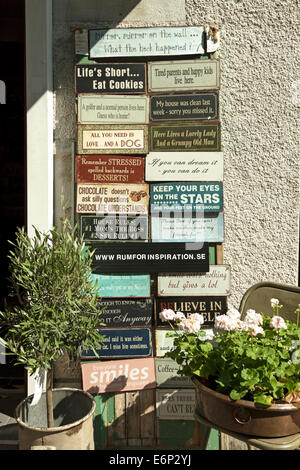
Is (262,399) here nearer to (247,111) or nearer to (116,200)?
(116,200)

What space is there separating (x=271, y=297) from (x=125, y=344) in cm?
103

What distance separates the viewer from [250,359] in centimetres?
182

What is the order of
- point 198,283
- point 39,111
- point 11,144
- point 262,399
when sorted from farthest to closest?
1. point 11,144
2. point 198,283
3. point 39,111
4. point 262,399

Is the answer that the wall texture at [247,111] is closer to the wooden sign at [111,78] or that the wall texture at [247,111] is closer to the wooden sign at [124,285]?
the wooden sign at [111,78]

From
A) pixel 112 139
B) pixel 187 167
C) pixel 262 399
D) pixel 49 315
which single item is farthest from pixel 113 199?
pixel 262 399

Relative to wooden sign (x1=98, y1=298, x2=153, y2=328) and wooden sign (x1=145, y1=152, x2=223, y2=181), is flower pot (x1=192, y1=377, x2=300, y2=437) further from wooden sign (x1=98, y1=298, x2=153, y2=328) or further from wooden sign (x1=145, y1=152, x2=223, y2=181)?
wooden sign (x1=145, y1=152, x2=223, y2=181)

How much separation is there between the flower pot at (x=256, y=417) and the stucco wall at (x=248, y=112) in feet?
3.22

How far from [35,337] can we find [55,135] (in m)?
1.36

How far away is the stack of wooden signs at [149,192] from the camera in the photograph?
2.64m

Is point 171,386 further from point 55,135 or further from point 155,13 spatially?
point 155,13

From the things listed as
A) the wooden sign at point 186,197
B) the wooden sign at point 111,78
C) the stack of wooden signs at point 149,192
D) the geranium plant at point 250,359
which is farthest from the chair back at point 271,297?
the wooden sign at point 111,78

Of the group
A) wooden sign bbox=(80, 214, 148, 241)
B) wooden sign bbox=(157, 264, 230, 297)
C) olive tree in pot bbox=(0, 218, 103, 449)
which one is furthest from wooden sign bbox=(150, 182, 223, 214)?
olive tree in pot bbox=(0, 218, 103, 449)

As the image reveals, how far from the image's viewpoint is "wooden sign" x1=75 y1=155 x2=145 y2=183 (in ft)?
8.81
